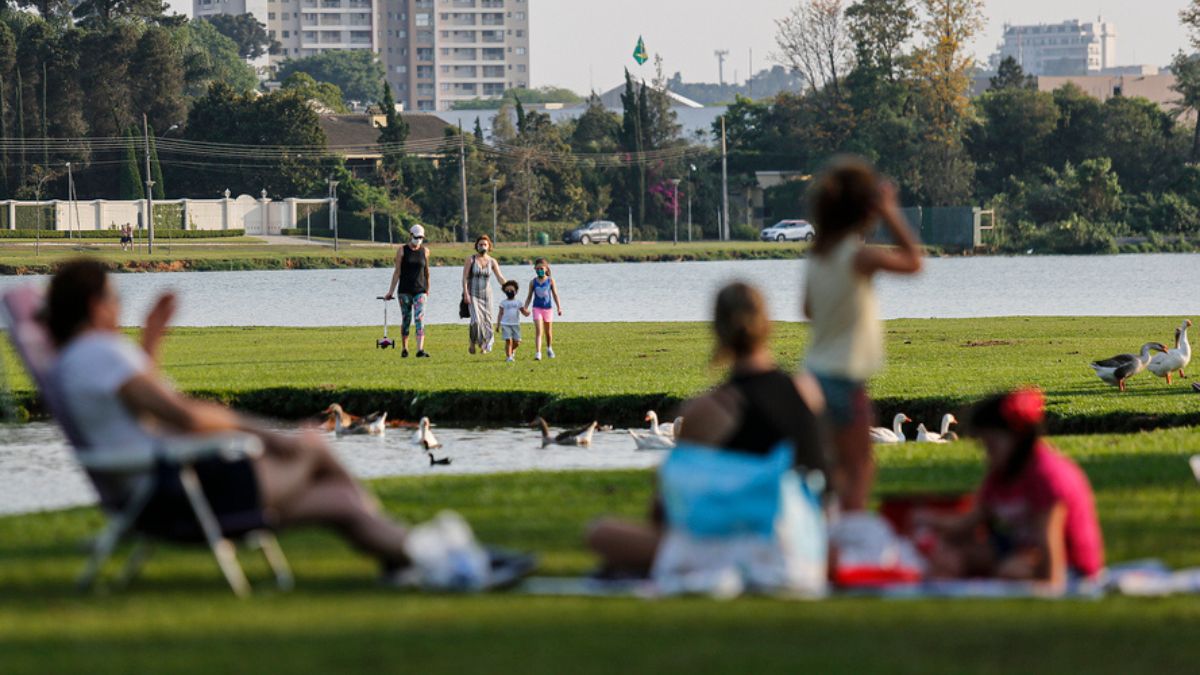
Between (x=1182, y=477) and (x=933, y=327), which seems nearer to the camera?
(x=1182, y=477)

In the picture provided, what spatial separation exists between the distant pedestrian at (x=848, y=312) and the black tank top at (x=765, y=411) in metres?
0.81

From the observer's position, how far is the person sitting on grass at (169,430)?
721cm

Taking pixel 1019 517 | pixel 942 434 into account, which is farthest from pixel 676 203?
pixel 1019 517

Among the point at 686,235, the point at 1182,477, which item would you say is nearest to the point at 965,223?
the point at 686,235

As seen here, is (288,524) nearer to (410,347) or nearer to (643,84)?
(410,347)

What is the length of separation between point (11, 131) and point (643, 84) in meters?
39.7

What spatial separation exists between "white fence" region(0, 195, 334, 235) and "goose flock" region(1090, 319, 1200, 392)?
8598cm

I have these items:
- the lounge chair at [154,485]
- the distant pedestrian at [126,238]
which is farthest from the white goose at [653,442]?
the distant pedestrian at [126,238]

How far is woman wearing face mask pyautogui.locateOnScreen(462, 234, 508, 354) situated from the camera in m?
25.5

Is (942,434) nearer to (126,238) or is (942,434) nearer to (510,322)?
(510,322)

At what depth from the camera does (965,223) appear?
10312 centimetres

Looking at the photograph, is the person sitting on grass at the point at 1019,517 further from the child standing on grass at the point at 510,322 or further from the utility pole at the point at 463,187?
the utility pole at the point at 463,187

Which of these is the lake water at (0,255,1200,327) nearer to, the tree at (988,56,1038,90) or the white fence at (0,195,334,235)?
the white fence at (0,195,334,235)

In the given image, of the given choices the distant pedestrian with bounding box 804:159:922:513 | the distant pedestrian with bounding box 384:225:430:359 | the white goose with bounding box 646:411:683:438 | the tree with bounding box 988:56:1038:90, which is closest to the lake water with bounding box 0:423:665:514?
the white goose with bounding box 646:411:683:438
